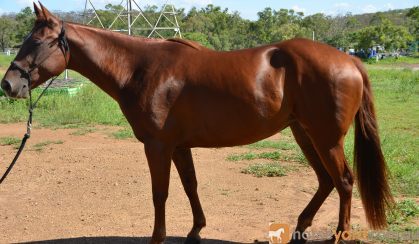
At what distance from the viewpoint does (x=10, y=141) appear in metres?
8.24

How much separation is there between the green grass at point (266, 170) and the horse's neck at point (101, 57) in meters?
2.82

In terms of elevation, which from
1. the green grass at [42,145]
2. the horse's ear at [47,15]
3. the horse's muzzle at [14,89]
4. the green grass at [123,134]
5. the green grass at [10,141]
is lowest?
the green grass at [10,141]

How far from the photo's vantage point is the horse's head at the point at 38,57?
336cm

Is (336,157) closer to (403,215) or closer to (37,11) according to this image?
(403,215)

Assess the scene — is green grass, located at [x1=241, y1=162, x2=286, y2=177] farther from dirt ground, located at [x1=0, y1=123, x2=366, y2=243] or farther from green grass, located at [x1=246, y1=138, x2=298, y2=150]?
green grass, located at [x1=246, y1=138, x2=298, y2=150]

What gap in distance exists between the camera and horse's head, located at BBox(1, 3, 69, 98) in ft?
11.0

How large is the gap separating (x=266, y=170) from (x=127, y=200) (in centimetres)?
190

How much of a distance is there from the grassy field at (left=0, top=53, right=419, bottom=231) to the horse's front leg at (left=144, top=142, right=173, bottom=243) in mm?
2069

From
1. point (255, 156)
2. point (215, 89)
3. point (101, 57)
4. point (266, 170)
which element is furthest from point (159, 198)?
point (255, 156)

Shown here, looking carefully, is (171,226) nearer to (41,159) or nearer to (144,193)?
(144,193)

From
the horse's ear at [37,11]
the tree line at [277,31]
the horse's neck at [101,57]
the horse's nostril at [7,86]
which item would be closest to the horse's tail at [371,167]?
the horse's neck at [101,57]

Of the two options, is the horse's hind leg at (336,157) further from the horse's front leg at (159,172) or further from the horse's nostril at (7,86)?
the horse's nostril at (7,86)

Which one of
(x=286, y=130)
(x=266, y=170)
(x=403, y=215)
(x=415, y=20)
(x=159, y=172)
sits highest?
(x=415, y=20)

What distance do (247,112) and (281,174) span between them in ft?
8.71
